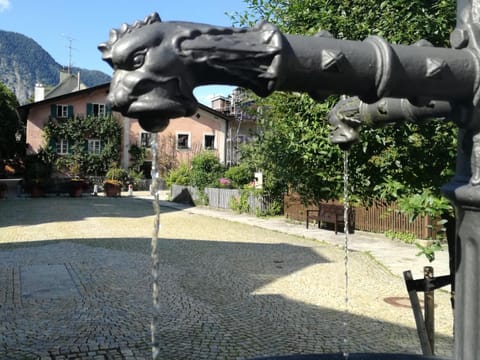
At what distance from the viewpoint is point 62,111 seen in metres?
38.5

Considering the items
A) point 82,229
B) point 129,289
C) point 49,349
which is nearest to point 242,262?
point 129,289

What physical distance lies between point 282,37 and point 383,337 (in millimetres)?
5227

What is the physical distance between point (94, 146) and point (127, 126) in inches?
130

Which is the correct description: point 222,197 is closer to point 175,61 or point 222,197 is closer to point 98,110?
point 98,110

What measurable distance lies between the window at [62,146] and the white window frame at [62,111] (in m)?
1.96

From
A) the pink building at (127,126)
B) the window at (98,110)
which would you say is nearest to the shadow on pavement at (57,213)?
the pink building at (127,126)

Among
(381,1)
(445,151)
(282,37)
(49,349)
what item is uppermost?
(381,1)

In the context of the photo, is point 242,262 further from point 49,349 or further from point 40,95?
point 40,95

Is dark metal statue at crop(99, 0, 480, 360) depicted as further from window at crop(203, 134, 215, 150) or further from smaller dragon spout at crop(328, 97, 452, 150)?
window at crop(203, 134, 215, 150)

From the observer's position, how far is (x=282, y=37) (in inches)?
52.0

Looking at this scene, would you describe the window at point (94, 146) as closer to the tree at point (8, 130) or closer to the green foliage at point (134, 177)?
the green foliage at point (134, 177)

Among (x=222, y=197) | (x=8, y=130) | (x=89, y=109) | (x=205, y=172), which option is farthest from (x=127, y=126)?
(x=222, y=197)

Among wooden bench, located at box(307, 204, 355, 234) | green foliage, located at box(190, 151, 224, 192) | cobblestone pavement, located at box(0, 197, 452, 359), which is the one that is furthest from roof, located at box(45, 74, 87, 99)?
wooden bench, located at box(307, 204, 355, 234)

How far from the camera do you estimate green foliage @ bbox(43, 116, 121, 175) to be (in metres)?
38.1
